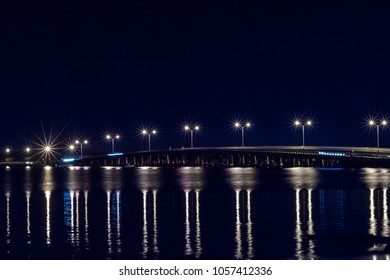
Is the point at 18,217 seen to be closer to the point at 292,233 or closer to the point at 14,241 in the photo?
the point at 14,241

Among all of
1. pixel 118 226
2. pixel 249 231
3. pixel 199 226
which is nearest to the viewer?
→ pixel 249 231

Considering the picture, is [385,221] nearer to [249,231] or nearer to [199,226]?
[249,231]

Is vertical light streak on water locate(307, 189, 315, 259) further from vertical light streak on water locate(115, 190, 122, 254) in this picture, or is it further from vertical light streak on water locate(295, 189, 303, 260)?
vertical light streak on water locate(115, 190, 122, 254)

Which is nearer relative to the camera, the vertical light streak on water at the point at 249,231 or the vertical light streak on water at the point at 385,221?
the vertical light streak on water at the point at 249,231

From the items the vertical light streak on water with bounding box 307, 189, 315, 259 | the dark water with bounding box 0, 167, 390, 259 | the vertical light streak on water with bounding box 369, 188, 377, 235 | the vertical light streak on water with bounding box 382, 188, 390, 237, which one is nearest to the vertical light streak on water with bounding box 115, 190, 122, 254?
the dark water with bounding box 0, 167, 390, 259

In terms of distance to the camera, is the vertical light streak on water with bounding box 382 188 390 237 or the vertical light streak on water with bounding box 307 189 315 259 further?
the vertical light streak on water with bounding box 382 188 390 237

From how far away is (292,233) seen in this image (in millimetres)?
37656

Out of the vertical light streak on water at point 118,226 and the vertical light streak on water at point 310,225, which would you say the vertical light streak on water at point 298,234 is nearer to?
the vertical light streak on water at point 310,225

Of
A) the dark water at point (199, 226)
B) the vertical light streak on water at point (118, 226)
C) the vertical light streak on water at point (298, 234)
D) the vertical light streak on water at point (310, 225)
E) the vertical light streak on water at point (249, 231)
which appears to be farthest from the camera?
the vertical light streak on water at point (118, 226)

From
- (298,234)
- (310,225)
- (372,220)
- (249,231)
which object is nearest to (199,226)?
(249,231)

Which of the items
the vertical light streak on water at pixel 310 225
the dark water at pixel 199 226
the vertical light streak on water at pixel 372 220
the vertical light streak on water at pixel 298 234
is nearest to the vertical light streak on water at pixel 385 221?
the dark water at pixel 199 226

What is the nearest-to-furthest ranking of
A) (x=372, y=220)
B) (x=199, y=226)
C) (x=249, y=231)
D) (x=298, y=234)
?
(x=298, y=234) < (x=249, y=231) < (x=199, y=226) < (x=372, y=220)

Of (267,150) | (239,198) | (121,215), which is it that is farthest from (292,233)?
(267,150)

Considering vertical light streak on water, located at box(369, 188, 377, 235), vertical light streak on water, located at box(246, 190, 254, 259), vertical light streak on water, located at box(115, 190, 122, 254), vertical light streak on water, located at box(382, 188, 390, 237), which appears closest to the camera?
vertical light streak on water, located at box(246, 190, 254, 259)
